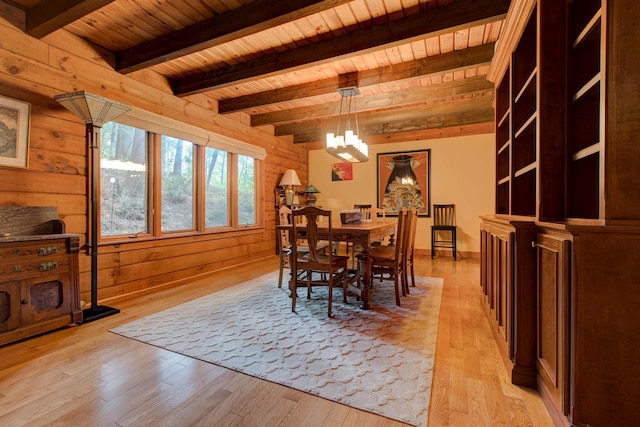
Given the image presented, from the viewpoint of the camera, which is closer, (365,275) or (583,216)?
(583,216)

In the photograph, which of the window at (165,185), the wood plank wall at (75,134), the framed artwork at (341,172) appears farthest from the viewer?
the framed artwork at (341,172)

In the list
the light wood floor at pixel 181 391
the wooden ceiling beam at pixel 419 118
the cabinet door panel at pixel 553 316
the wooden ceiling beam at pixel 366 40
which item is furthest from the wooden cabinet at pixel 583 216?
the wooden ceiling beam at pixel 419 118

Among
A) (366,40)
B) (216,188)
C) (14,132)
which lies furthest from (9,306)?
(366,40)

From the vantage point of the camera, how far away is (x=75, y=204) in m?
2.70

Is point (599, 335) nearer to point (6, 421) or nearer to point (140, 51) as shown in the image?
point (6, 421)

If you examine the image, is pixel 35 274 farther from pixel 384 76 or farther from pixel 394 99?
pixel 394 99

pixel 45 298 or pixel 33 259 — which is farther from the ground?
pixel 33 259

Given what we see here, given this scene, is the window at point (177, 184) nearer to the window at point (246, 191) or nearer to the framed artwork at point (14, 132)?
the window at point (246, 191)

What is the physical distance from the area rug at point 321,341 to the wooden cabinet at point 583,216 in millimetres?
611

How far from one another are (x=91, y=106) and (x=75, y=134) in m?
0.57

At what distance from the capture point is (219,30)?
2406 millimetres

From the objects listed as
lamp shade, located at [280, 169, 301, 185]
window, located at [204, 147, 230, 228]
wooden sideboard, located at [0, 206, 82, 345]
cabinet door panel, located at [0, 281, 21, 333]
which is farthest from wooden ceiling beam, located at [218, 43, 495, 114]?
cabinet door panel, located at [0, 281, 21, 333]

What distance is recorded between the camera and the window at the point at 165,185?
303cm

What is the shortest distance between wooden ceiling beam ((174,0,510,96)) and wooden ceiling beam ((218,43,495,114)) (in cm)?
77
